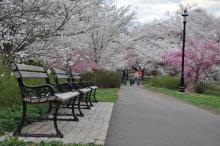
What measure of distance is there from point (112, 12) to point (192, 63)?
7.19m

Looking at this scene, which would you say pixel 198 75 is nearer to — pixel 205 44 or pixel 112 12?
pixel 205 44

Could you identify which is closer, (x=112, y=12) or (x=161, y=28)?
(x=112, y=12)

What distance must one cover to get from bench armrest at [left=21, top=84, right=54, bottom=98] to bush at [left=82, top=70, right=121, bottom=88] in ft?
76.7

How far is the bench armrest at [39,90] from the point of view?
7.38 meters

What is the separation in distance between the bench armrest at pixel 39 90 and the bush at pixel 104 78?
23.4m

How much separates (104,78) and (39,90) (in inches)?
987

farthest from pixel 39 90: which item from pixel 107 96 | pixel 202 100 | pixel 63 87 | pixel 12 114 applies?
pixel 202 100

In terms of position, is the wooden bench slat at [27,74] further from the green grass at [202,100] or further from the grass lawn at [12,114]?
the green grass at [202,100]

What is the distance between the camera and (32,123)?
894 cm

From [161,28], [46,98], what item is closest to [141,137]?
[46,98]

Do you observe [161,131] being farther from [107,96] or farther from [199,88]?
[199,88]

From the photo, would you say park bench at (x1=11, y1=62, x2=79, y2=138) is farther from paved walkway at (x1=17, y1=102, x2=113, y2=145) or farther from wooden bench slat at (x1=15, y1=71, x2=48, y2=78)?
paved walkway at (x1=17, y1=102, x2=113, y2=145)

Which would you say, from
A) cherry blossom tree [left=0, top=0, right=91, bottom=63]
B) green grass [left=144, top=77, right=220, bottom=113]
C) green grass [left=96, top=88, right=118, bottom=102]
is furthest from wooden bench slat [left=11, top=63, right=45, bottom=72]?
green grass [left=96, top=88, right=118, bottom=102]

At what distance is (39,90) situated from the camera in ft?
25.1
